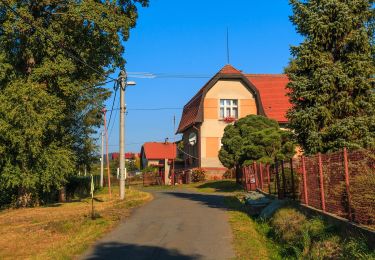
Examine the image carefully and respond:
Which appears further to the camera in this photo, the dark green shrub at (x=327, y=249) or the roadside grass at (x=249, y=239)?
the roadside grass at (x=249, y=239)

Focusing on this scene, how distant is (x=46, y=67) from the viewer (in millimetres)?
24516

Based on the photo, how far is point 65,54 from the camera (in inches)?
996

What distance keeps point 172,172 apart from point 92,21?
3771 centimetres

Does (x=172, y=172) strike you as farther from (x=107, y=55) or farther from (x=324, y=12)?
(x=324, y=12)

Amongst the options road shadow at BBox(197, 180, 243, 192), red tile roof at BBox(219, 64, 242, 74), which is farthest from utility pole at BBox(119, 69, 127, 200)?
red tile roof at BBox(219, 64, 242, 74)

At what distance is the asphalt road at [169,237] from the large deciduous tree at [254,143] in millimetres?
8044

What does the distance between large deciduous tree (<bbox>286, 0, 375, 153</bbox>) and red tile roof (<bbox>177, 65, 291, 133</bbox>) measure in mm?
29984

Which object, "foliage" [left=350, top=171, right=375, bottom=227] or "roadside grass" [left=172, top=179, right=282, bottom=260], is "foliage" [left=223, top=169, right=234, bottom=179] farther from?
"foliage" [left=350, top=171, right=375, bottom=227]

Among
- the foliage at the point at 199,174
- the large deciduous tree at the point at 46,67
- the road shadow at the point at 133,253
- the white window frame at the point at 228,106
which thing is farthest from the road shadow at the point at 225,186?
the road shadow at the point at 133,253

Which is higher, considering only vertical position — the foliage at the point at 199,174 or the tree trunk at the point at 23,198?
the foliage at the point at 199,174

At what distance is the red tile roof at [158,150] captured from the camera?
286 feet

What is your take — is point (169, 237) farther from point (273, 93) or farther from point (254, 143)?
point (273, 93)

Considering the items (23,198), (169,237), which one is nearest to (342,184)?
(169,237)

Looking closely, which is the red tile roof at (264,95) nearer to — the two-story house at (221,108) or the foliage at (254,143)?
the two-story house at (221,108)
